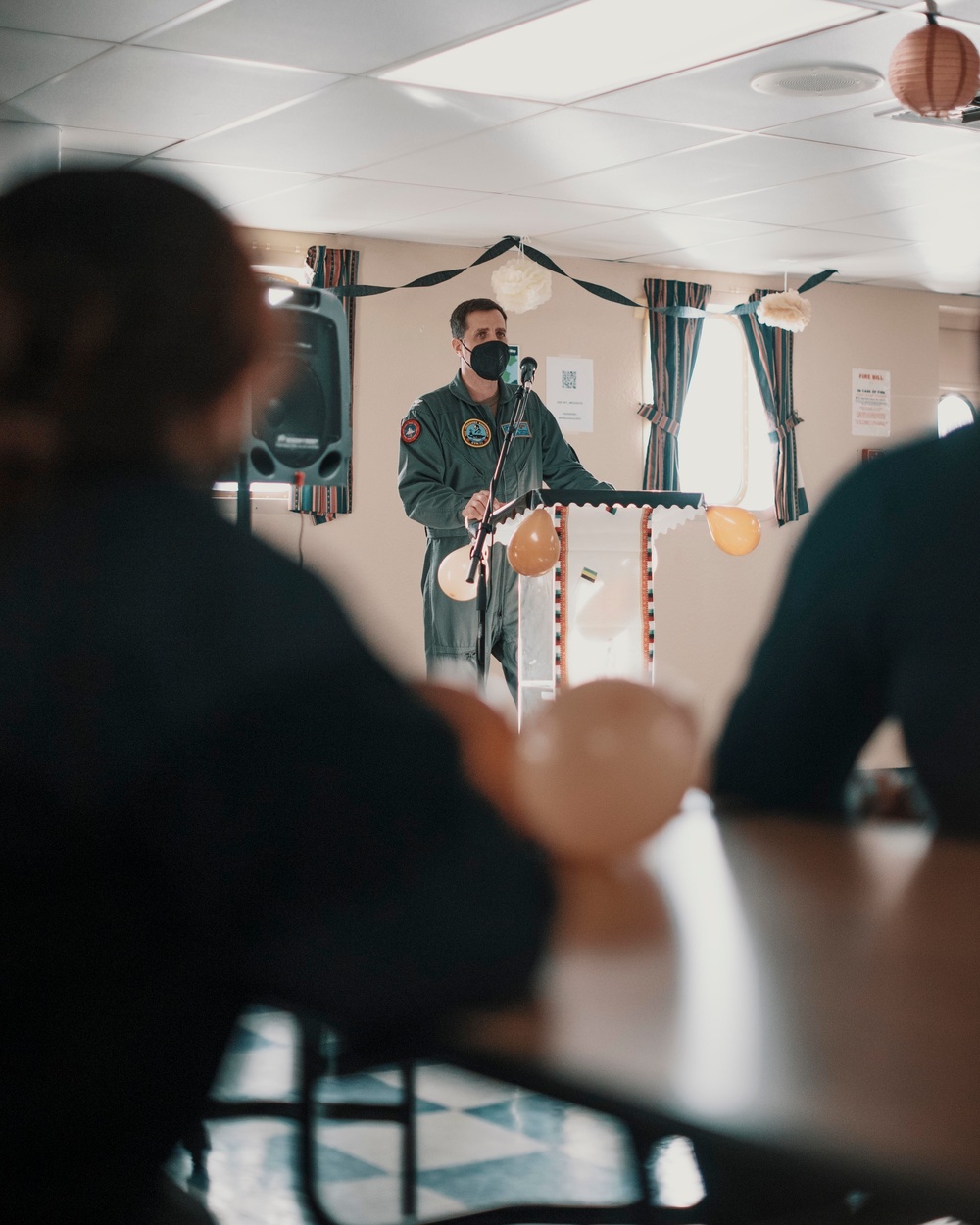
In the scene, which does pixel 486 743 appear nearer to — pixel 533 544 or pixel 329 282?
pixel 533 544

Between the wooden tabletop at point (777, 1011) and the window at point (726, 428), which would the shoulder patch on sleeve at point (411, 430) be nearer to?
the window at point (726, 428)

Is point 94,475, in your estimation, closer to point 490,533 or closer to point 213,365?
point 213,365

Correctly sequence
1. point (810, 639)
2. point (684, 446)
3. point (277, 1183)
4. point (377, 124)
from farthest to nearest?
point (684, 446), point (377, 124), point (277, 1183), point (810, 639)

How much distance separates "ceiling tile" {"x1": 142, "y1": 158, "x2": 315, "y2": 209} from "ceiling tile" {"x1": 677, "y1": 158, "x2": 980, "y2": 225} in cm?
168

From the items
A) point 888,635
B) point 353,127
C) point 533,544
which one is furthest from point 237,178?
point 888,635

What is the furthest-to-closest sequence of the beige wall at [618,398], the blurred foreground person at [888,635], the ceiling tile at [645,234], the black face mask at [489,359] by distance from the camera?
the beige wall at [618,398], the ceiling tile at [645,234], the black face mask at [489,359], the blurred foreground person at [888,635]

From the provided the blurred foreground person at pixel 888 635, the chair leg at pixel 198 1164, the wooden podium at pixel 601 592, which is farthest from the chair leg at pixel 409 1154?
the wooden podium at pixel 601 592

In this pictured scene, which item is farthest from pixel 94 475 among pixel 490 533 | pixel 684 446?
pixel 684 446

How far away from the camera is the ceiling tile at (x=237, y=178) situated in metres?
5.55

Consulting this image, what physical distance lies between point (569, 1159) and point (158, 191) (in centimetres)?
196

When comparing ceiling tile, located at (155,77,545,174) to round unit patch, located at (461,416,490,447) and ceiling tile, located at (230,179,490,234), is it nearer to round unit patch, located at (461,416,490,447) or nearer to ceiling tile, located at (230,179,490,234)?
ceiling tile, located at (230,179,490,234)

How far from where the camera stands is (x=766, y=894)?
0.95 metres

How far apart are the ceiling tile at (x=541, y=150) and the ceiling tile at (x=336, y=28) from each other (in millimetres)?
778

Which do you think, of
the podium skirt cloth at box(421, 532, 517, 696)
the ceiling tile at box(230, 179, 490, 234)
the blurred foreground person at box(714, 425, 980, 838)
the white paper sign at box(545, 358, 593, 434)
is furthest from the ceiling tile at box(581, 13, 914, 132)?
the blurred foreground person at box(714, 425, 980, 838)
